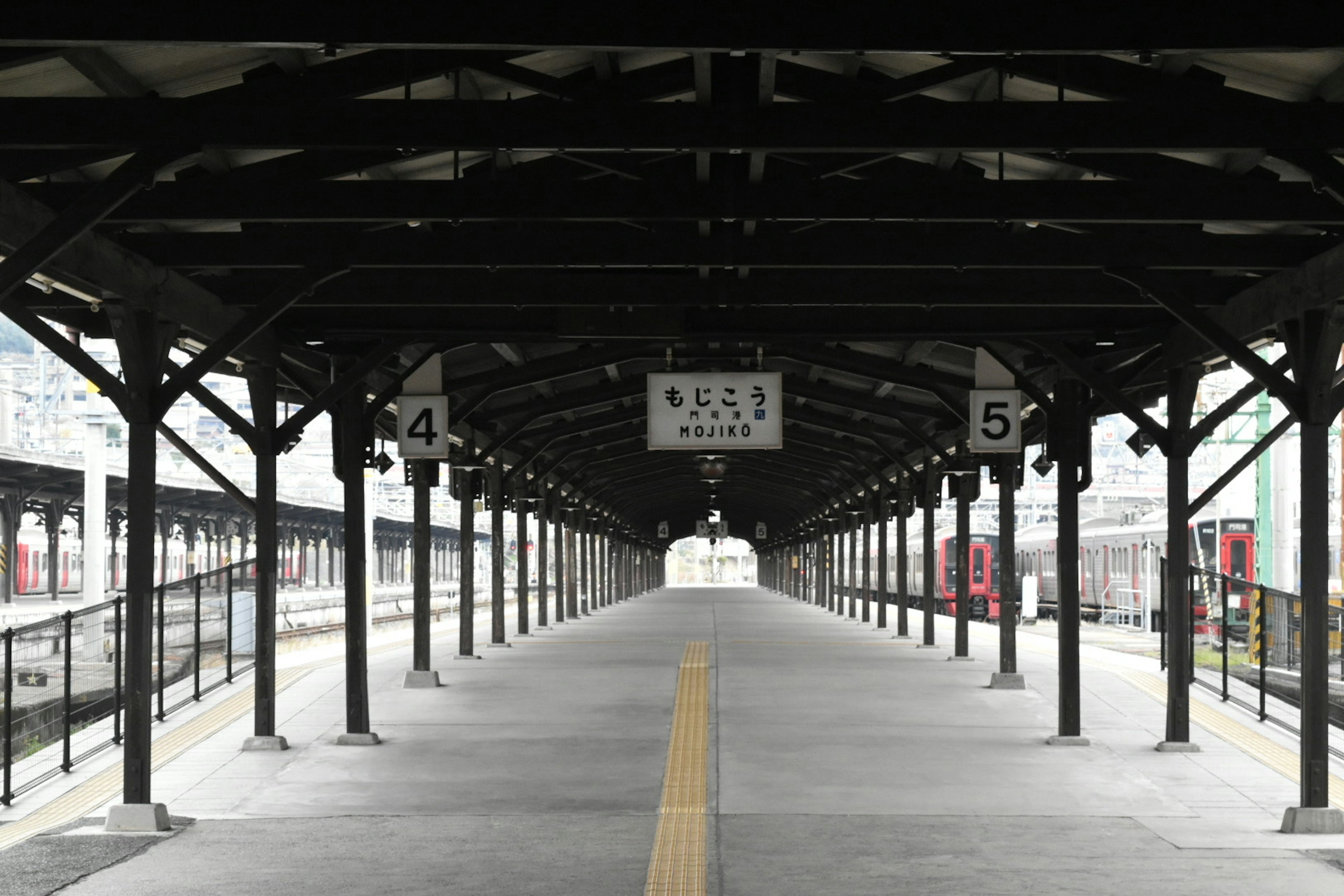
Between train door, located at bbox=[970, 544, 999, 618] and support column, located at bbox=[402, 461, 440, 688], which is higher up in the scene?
support column, located at bbox=[402, 461, 440, 688]

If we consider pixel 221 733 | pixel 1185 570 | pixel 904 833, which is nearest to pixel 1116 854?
pixel 904 833

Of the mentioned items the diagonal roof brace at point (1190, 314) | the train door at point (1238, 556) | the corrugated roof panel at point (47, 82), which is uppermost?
the corrugated roof panel at point (47, 82)

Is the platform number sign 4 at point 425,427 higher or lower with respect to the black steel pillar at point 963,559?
higher

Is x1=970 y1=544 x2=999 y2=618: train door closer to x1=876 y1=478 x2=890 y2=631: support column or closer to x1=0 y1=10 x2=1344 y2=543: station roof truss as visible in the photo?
x1=876 y1=478 x2=890 y2=631: support column

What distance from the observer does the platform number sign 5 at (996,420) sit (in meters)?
14.4

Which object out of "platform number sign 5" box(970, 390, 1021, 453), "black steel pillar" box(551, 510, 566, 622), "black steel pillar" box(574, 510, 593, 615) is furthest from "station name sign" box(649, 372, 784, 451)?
"black steel pillar" box(574, 510, 593, 615)

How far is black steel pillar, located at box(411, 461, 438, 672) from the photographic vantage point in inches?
664

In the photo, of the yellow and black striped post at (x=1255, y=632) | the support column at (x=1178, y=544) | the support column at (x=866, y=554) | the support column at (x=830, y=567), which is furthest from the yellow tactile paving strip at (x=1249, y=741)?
the support column at (x=830, y=567)

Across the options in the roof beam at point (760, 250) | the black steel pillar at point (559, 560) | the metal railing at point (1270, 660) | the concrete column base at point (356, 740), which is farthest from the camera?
the black steel pillar at point (559, 560)

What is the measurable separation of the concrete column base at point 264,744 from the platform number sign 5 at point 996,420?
6.49 m

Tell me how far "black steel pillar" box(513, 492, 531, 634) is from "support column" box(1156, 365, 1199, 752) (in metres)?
15.1

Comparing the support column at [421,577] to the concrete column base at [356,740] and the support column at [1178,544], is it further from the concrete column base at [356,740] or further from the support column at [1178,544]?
the support column at [1178,544]

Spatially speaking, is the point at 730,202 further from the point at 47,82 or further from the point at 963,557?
the point at 963,557

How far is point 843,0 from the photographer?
5.47 meters
